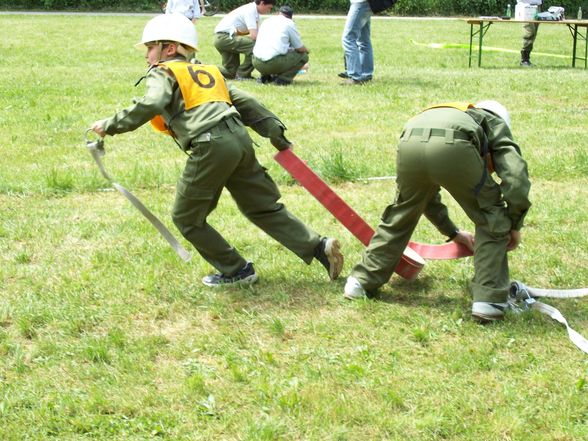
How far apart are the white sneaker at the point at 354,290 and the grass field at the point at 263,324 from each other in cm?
7

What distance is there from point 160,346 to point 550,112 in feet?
24.6

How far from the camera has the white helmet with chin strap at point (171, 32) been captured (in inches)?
208

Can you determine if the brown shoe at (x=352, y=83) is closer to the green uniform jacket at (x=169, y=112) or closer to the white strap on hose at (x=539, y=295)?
the green uniform jacket at (x=169, y=112)

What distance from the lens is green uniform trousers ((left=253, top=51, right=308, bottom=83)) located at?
1320 centimetres

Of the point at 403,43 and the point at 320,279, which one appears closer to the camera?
the point at 320,279

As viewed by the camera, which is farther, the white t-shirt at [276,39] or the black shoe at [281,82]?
the black shoe at [281,82]

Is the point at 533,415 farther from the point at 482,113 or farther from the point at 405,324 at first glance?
the point at 482,113

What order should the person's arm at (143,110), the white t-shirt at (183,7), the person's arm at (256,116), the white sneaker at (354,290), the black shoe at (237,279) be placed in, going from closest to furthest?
1. the person's arm at (143,110)
2. the white sneaker at (354,290)
3. the person's arm at (256,116)
4. the black shoe at (237,279)
5. the white t-shirt at (183,7)

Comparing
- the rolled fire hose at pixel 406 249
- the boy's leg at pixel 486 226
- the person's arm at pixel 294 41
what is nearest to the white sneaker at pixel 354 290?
the rolled fire hose at pixel 406 249

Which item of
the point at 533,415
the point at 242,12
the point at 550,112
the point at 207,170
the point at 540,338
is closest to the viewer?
the point at 533,415

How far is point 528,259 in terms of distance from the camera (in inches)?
234

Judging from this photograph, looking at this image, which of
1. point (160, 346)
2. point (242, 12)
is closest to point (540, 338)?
point (160, 346)

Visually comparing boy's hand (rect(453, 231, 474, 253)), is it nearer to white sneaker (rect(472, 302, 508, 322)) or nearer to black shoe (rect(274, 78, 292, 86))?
white sneaker (rect(472, 302, 508, 322))

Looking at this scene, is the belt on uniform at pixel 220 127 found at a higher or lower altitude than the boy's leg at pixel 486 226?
higher
